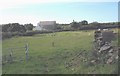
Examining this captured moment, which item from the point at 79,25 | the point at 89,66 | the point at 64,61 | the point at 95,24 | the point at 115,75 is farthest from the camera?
the point at 79,25

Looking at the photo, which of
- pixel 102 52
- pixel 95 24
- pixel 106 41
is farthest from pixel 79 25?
pixel 102 52

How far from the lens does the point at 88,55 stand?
20.1 metres

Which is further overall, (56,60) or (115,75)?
(56,60)

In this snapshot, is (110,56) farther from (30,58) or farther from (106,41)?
(30,58)

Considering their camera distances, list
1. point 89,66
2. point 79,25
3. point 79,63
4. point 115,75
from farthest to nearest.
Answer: point 79,25
point 79,63
point 89,66
point 115,75

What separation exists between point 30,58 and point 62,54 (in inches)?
103

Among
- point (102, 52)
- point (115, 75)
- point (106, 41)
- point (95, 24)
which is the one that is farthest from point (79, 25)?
point (115, 75)

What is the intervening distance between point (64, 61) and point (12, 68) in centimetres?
382

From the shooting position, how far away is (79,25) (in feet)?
178

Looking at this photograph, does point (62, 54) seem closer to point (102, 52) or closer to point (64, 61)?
point (64, 61)

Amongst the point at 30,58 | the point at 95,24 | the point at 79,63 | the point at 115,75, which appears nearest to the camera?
the point at 115,75

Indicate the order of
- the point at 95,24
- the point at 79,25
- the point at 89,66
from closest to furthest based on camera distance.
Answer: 1. the point at 89,66
2. the point at 95,24
3. the point at 79,25

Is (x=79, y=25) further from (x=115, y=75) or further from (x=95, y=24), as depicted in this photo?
(x=115, y=75)

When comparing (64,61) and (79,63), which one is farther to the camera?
(64,61)
